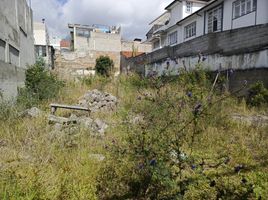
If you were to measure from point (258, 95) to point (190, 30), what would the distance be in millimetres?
13715

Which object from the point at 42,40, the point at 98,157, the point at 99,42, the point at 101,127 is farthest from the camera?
the point at 99,42

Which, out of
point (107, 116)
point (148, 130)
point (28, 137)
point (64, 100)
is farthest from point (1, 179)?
point (64, 100)

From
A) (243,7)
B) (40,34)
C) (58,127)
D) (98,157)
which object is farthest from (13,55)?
(40,34)

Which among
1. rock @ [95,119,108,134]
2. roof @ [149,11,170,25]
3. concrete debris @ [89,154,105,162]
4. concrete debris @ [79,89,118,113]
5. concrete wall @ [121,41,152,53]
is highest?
roof @ [149,11,170,25]

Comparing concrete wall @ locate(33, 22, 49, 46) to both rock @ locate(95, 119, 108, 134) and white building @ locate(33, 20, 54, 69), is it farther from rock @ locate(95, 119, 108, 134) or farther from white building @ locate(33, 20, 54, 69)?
rock @ locate(95, 119, 108, 134)

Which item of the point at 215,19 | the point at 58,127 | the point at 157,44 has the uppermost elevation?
the point at 157,44

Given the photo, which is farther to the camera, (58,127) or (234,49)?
(234,49)

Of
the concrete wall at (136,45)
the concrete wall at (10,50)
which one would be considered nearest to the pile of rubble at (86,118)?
the concrete wall at (10,50)

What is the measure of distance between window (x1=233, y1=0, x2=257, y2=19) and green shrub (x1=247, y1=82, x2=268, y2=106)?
7509 millimetres

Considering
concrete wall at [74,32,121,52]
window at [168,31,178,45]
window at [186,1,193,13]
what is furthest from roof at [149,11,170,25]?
window at [186,1,193,13]

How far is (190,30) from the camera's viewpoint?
1900 cm

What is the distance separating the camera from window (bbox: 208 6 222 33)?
15.2 m

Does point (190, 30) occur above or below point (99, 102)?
above

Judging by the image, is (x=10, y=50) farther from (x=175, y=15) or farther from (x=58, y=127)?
(x=175, y=15)
